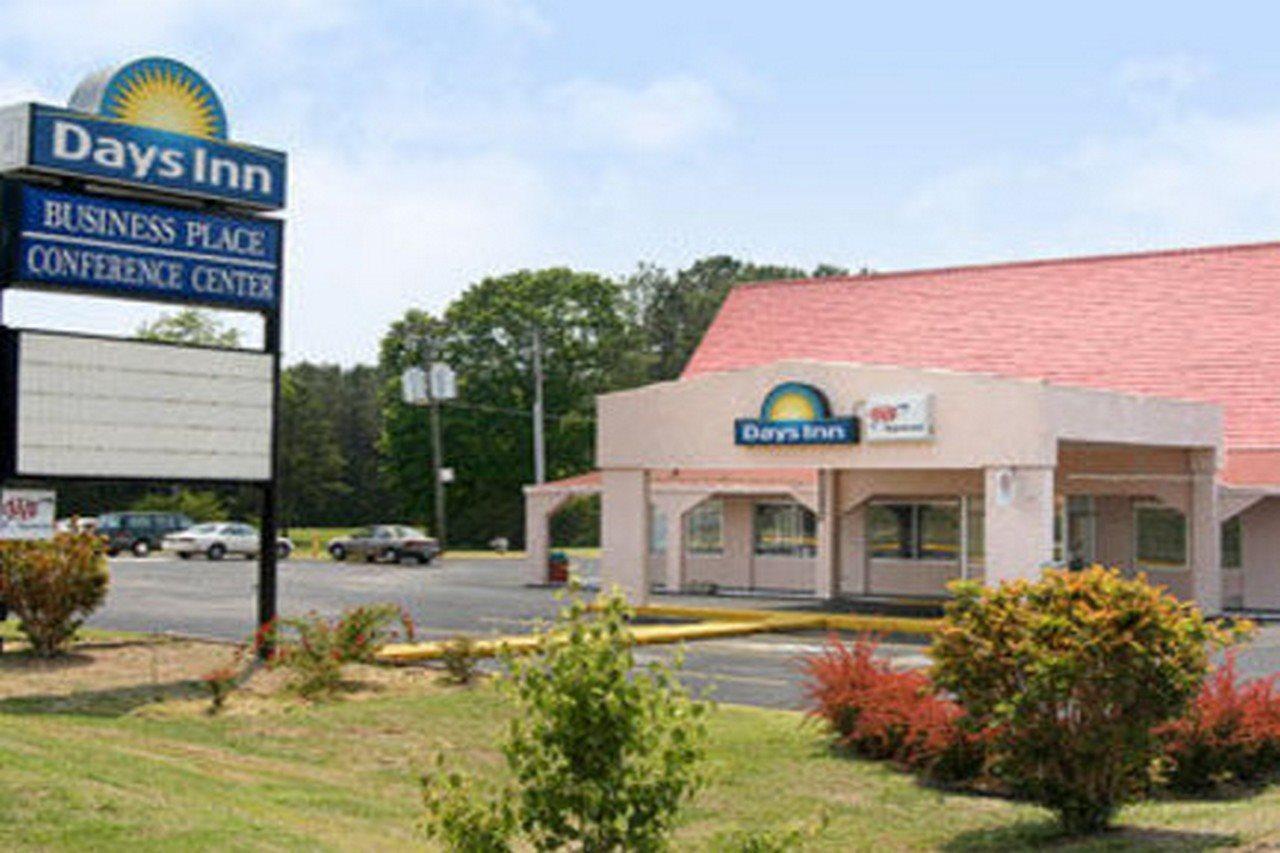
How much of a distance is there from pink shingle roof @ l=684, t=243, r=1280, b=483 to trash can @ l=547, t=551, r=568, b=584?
6286mm

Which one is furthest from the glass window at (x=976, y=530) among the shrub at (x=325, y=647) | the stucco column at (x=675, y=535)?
the shrub at (x=325, y=647)

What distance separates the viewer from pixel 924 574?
123 ft

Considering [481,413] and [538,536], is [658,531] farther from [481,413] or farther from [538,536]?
[481,413]

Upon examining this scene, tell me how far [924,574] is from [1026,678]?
88.1 ft

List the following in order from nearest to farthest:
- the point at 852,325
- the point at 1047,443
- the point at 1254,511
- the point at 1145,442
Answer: the point at 1047,443
the point at 1145,442
the point at 1254,511
the point at 852,325

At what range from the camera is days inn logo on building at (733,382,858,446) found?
29.2m

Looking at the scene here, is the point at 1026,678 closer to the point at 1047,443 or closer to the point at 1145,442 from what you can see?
the point at 1047,443

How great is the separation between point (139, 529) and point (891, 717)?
163 feet

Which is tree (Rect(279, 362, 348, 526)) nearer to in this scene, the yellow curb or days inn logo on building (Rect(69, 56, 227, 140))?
the yellow curb

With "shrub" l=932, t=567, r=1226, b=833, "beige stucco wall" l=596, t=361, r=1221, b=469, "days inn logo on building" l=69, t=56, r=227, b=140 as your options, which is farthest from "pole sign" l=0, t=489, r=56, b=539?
"beige stucco wall" l=596, t=361, r=1221, b=469

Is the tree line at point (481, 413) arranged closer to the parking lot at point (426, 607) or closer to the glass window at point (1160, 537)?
the parking lot at point (426, 607)

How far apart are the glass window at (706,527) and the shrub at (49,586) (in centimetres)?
2146

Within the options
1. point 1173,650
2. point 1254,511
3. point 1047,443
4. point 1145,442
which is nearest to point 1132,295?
point 1254,511

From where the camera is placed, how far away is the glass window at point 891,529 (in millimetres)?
37781
